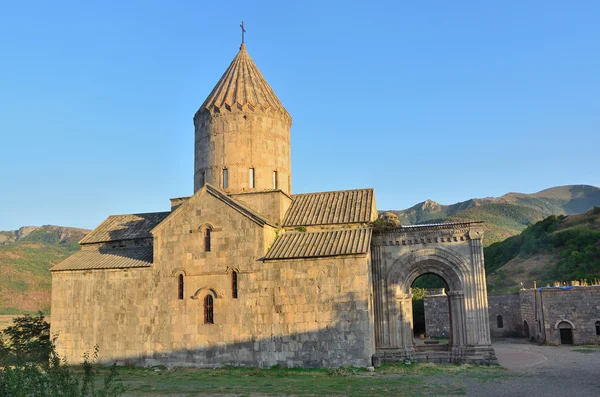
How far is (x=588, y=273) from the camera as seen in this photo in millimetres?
43500

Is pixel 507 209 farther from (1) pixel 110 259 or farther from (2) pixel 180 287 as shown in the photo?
(1) pixel 110 259

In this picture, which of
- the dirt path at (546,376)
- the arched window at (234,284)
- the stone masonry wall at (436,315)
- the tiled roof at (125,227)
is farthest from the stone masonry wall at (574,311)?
the tiled roof at (125,227)

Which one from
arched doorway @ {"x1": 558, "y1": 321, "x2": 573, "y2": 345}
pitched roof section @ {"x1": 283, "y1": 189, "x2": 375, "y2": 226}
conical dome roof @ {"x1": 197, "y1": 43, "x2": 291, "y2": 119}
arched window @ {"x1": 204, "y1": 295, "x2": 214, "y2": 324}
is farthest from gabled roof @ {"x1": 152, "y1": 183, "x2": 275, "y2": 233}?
arched doorway @ {"x1": 558, "y1": 321, "x2": 573, "y2": 345}

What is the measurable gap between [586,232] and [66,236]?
10207cm

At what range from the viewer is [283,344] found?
63.6ft

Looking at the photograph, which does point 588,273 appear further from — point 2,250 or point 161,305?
point 2,250

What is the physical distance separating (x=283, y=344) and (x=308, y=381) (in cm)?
337

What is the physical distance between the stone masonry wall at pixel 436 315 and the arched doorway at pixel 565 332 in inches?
305

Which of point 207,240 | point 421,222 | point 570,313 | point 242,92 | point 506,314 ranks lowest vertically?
point 506,314

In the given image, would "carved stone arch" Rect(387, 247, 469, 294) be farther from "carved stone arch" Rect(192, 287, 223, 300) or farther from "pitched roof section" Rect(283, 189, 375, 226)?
"carved stone arch" Rect(192, 287, 223, 300)

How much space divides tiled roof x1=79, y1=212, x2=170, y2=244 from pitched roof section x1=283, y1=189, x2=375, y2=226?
633 cm

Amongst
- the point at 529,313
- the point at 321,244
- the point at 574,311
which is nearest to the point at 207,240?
the point at 321,244

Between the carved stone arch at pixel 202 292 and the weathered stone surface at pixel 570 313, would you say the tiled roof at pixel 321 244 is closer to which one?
the carved stone arch at pixel 202 292

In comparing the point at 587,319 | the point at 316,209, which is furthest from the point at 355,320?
the point at 587,319
